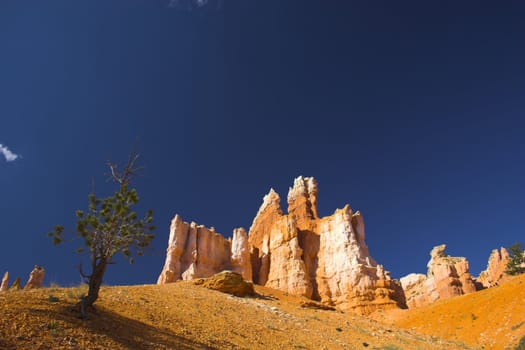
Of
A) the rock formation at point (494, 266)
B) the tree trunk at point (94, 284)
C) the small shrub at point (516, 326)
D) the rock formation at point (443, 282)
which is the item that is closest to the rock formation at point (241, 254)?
the rock formation at point (443, 282)

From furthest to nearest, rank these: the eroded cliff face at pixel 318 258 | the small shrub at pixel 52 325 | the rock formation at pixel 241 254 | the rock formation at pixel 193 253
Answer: the rock formation at pixel 241 254 → the rock formation at pixel 193 253 → the eroded cliff face at pixel 318 258 → the small shrub at pixel 52 325

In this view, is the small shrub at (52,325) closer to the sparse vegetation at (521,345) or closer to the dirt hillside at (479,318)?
the sparse vegetation at (521,345)

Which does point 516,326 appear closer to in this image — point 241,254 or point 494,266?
point 241,254

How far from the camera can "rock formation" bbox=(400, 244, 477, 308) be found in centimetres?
5703

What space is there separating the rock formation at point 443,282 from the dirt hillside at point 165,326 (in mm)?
41282

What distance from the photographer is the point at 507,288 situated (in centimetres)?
3606

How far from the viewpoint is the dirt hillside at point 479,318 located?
26.7 meters

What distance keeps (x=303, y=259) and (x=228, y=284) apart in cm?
3660

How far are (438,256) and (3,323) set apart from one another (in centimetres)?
8869

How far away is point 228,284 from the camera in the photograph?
30.1 m

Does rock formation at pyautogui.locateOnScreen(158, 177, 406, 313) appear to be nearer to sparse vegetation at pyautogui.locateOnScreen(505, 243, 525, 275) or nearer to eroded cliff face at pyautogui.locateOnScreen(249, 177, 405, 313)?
eroded cliff face at pyautogui.locateOnScreen(249, 177, 405, 313)

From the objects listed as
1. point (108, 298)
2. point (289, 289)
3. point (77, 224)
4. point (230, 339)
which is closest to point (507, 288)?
point (289, 289)

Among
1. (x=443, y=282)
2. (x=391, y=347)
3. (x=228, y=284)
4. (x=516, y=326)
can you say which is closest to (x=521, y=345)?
(x=516, y=326)

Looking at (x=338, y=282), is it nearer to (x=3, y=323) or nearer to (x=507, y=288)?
(x=507, y=288)
